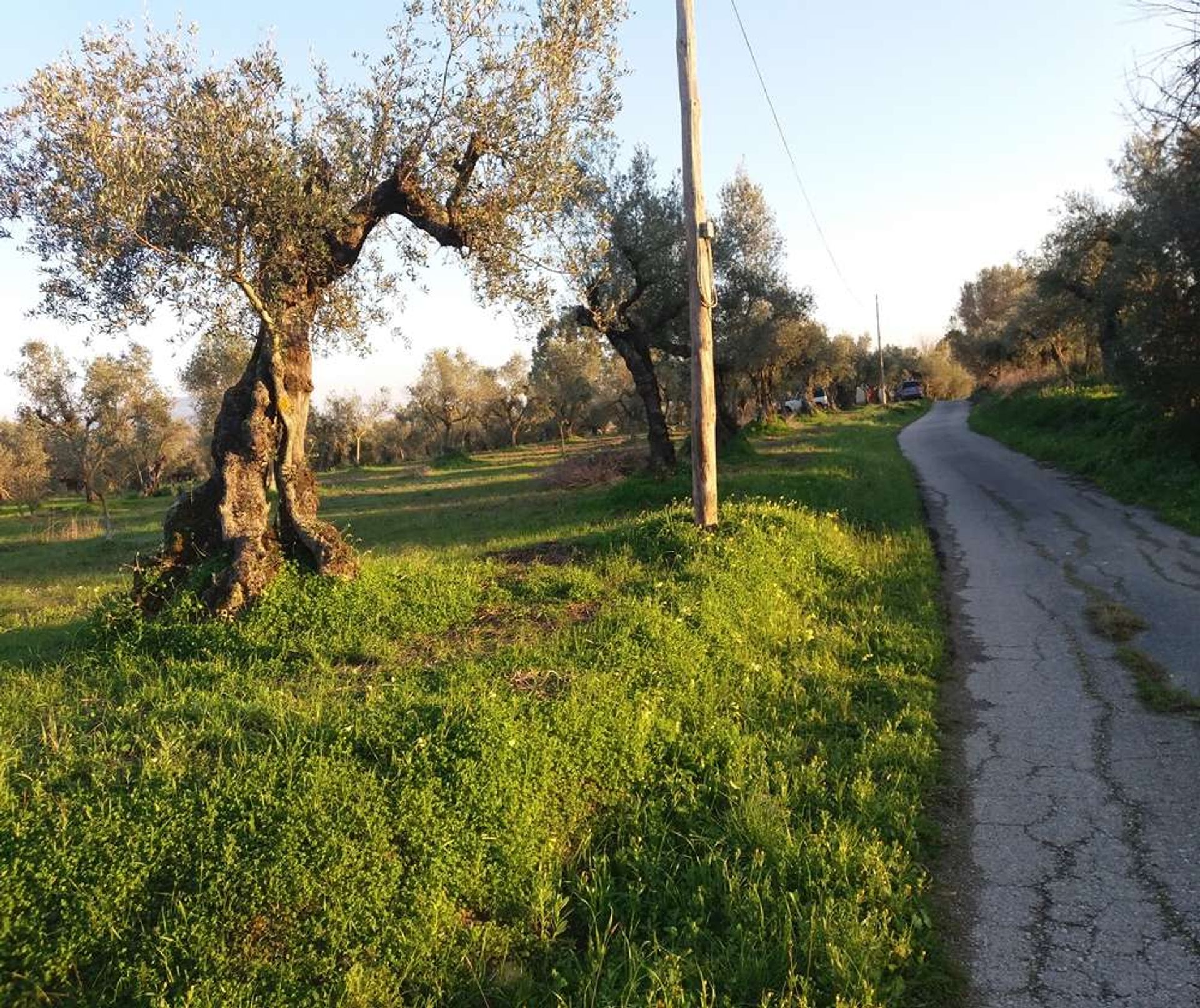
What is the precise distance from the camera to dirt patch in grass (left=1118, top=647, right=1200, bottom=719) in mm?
5816

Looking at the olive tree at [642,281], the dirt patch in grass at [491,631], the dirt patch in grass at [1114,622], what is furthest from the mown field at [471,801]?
the olive tree at [642,281]

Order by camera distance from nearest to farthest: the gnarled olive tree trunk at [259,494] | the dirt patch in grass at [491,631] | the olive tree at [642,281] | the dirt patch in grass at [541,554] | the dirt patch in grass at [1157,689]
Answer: the dirt patch in grass at [1157,689] → the dirt patch in grass at [491,631] → the gnarled olive tree trunk at [259,494] → the dirt patch in grass at [541,554] → the olive tree at [642,281]

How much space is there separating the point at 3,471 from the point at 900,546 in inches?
Result: 1445

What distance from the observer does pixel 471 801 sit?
400 cm

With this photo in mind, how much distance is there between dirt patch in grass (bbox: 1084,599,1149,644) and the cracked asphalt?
0.11 meters

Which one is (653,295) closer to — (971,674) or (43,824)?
(971,674)

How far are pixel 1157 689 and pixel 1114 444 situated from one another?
14.7m

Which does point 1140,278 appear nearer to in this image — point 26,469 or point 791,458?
point 791,458

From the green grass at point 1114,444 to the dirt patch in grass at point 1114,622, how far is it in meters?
4.67

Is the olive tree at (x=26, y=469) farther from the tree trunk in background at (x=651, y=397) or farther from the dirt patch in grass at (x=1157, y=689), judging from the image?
the dirt patch in grass at (x=1157, y=689)

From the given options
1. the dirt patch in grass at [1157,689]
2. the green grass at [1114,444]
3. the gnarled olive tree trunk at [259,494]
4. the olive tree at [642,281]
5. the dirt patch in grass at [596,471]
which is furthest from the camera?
the dirt patch in grass at [596,471]

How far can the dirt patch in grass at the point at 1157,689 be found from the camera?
5.82 meters

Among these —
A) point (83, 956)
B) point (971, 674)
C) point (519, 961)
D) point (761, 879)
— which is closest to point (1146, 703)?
point (971, 674)

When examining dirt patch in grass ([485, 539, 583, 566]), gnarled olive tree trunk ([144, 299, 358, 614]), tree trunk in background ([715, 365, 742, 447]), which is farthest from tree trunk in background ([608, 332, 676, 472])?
gnarled olive tree trunk ([144, 299, 358, 614])
